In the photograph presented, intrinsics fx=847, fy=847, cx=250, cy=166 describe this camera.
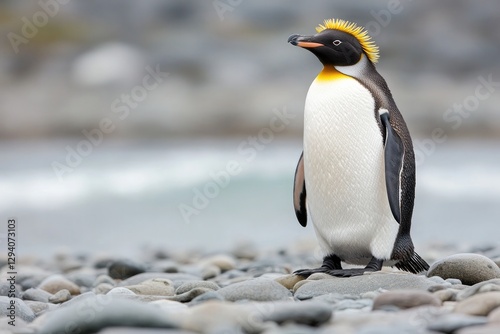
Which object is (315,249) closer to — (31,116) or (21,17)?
(31,116)

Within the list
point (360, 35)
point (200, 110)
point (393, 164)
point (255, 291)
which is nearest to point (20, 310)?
point (255, 291)

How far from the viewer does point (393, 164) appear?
3.69 meters

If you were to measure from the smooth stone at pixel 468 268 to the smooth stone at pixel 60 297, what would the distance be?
5.45 feet

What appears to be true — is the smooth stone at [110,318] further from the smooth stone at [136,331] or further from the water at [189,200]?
the water at [189,200]

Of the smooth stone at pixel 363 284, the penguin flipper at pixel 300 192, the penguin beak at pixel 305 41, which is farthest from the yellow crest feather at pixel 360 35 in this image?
the smooth stone at pixel 363 284

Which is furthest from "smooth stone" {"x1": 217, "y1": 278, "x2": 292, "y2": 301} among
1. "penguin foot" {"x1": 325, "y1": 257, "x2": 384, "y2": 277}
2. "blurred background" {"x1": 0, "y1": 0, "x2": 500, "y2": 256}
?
"blurred background" {"x1": 0, "y1": 0, "x2": 500, "y2": 256}

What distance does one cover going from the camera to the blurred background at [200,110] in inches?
528

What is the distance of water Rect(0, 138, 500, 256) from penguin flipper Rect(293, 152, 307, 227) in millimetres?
4155

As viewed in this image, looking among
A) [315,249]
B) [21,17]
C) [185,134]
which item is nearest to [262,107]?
[185,134]

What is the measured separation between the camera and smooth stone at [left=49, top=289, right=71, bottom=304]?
3.79 m

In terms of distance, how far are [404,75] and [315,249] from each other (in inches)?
1108

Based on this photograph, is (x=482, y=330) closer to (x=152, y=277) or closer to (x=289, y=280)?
(x=289, y=280)

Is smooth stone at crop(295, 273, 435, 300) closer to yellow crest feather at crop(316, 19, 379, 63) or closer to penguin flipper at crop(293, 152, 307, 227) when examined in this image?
penguin flipper at crop(293, 152, 307, 227)

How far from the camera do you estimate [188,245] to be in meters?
9.30
